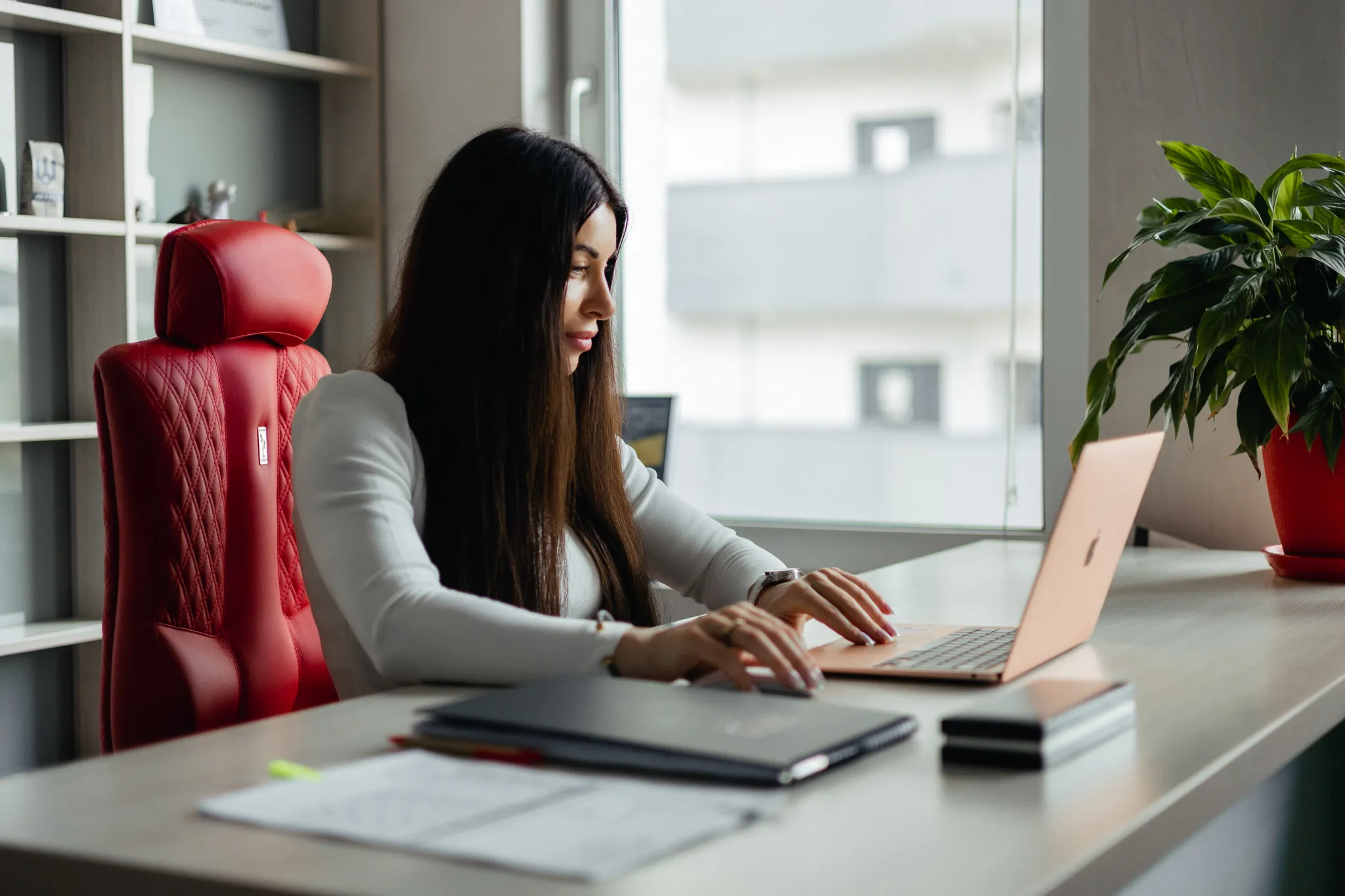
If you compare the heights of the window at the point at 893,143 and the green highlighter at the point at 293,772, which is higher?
the window at the point at 893,143

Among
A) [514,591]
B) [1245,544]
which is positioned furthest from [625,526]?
[1245,544]

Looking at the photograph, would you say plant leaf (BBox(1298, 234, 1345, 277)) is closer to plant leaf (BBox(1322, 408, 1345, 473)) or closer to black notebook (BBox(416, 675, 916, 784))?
plant leaf (BBox(1322, 408, 1345, 473))

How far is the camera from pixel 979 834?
0.73 m

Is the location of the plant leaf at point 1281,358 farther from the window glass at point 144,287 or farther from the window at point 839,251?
the window glass at point 144,287

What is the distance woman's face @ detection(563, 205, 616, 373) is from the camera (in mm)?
1555

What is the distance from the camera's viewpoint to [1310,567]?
1786 mm

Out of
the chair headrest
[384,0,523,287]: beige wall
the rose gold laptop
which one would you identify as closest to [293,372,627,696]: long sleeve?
the rose gold laptop

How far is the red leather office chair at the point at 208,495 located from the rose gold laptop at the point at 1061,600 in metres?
0.76

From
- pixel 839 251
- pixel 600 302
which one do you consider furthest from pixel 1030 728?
pixel 839 251

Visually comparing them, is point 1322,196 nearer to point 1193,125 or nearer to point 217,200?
point 1193,125

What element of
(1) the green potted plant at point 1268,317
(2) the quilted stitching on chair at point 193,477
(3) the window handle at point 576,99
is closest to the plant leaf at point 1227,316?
(1) the green potted plant at point 1268,317

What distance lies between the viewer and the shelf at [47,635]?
242 cm

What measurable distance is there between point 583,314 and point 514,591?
0.35 meters

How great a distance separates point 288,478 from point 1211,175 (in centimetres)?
130
